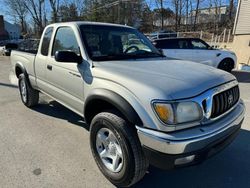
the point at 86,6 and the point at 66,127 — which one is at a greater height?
the point at 86,6

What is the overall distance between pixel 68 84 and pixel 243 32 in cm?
1634

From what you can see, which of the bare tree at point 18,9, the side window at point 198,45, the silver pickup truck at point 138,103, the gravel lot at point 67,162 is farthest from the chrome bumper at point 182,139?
the bare tree at point 18,9

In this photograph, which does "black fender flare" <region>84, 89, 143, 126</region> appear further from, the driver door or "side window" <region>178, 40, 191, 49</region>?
"side window" <region>178, 40, 191, 49</region>

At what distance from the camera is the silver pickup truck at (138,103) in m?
2.35

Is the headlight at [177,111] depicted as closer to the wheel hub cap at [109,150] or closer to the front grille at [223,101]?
the front grille at [223,101]

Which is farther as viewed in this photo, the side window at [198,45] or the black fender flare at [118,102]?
the side window at [198,45]

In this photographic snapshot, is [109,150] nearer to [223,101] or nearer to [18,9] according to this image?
[223,101]

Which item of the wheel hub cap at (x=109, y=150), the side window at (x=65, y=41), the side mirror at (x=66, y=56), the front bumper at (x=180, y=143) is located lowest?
the wheel hub cap at (x=109, y=150)

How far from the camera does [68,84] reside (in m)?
3.70

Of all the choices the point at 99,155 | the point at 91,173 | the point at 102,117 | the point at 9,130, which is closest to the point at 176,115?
the point at 102,117

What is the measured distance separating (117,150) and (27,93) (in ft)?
11.2

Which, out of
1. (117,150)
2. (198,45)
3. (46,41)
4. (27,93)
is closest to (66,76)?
(46,41)

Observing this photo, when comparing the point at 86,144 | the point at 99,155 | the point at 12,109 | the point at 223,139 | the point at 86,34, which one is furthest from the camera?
the point at 12,109

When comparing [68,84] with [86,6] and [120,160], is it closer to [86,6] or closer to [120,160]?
[120,160]
